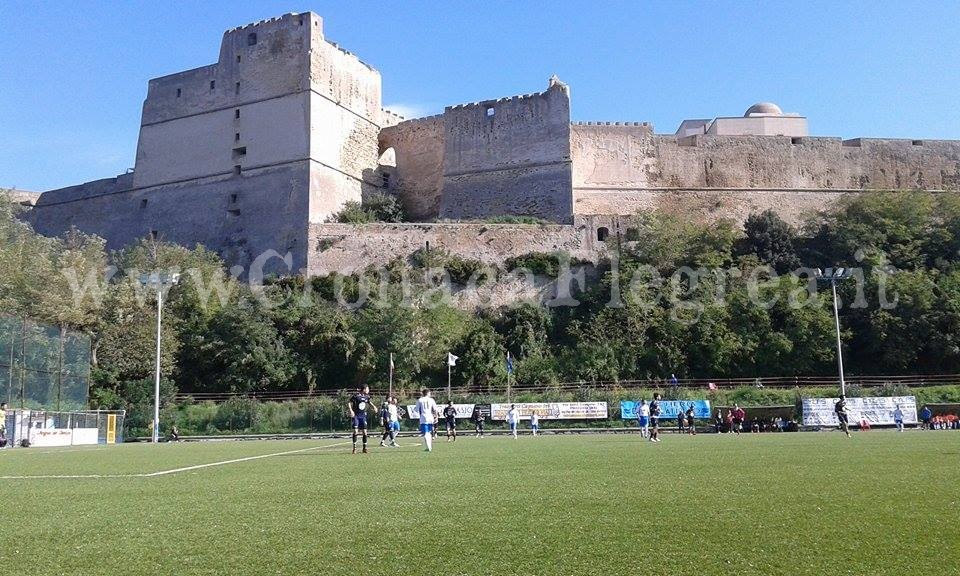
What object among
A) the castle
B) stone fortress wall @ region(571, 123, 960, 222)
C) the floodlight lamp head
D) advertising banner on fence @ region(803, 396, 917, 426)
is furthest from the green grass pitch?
stone fortress wall @ region(571, 123, 960, 222)

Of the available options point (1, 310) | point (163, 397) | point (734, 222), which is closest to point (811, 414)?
→ point (734, 222)

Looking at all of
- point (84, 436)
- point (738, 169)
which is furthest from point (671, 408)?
point (738, 169)

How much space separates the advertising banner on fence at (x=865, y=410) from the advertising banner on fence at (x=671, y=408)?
12.7 ft

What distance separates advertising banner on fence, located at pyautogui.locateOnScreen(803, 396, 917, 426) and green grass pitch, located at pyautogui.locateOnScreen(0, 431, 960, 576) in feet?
75.9

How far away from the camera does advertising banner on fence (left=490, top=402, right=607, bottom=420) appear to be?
34.6 meters

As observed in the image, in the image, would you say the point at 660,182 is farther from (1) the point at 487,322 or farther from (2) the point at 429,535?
(2) the point at 429,535

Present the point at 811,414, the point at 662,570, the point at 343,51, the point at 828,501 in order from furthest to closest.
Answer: the point at 343,51 → the point at 811,414 → the point at 828,501 → the point at 662,570

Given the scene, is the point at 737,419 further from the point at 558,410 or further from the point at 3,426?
the point at 3,426

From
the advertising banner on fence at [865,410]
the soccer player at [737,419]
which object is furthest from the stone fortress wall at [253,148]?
the advertising banner on fence at [865,410]

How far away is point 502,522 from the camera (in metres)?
5.59

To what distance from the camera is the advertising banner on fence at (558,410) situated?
3462cm

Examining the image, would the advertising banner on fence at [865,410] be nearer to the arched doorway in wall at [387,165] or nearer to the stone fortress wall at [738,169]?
the stone fortress wall at [738,169]

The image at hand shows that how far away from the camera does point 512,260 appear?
4659 cm

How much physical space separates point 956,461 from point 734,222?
4193 cm
